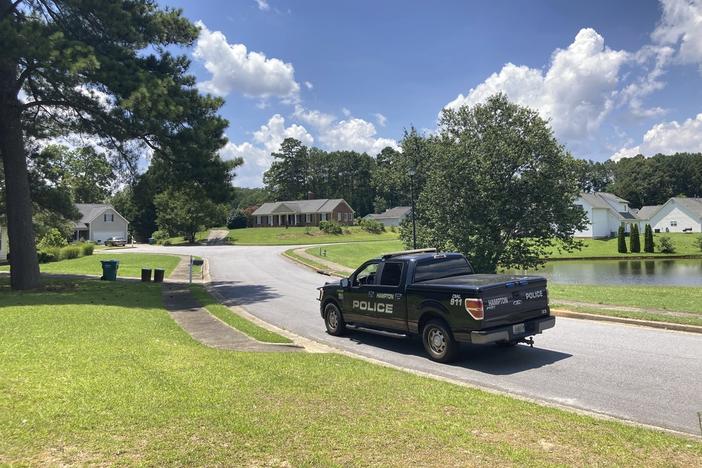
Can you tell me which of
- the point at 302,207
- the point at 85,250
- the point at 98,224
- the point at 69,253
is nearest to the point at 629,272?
the point at 69,253

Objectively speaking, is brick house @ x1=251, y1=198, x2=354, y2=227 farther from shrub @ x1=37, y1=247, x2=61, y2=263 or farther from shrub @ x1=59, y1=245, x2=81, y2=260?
shrub @ x1=37, y1=247, x2=61, y2=263

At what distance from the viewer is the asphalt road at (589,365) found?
653 cm

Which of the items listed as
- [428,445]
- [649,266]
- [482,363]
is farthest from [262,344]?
[649,266]

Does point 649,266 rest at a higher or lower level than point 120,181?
lower

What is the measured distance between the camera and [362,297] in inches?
435

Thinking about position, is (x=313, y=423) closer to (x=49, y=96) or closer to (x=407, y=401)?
(x=407, y=401)

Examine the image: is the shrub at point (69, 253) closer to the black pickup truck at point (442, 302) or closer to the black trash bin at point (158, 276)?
the black trash bin at point (158, 276)

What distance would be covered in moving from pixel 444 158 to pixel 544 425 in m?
20.0

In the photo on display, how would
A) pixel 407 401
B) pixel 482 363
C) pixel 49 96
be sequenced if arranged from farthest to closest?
pixel 49 96
pixel 482 363
pixel 407 401

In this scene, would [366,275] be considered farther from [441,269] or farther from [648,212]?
[648,212]

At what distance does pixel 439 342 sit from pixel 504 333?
3.87ft

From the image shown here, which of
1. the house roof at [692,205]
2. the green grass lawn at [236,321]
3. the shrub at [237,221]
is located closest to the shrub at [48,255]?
the green grass lawn at [236,321]

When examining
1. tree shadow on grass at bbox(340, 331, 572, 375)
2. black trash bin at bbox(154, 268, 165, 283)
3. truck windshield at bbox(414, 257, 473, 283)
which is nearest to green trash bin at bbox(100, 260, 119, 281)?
black trash bin at bbox(154, 268, 165, 283)

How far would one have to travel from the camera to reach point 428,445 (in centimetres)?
478
